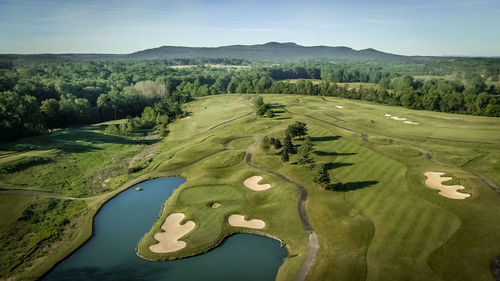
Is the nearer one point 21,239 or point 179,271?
point 179,271

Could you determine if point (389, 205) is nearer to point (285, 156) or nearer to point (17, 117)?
point (285, 156)

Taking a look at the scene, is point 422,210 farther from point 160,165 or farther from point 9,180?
point 9,180

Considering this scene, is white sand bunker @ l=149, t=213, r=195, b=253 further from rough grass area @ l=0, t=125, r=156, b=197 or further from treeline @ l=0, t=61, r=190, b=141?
treeline @ l=0, t=61, r=190, b=141

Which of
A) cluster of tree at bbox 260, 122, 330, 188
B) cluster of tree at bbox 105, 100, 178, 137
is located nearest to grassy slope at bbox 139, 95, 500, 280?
cluster of tree at bbox 260, 122, 330, 188

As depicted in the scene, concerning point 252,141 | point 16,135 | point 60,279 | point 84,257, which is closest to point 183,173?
point 252,141

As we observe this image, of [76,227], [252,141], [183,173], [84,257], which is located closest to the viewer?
[84,257]

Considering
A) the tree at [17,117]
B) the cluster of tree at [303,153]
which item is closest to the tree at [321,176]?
the cluster of tree at [303,153]

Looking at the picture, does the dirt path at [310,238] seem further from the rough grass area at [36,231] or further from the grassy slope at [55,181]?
the rough grass area at [36,231]
